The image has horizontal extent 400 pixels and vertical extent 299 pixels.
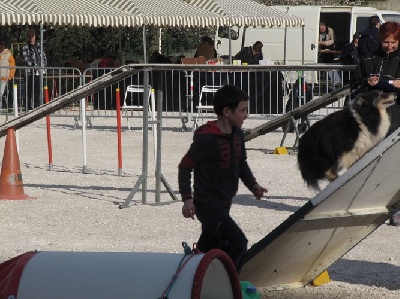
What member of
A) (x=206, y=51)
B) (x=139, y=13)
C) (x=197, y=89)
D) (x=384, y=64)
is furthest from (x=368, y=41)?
(x=384, y=64)

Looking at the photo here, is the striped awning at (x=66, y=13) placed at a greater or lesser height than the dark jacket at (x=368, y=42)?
greater

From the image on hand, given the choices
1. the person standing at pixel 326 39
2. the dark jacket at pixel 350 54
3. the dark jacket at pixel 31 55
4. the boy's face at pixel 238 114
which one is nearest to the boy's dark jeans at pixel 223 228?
the boy's face at pixel 238 114

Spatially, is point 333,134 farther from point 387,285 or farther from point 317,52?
point 317,52

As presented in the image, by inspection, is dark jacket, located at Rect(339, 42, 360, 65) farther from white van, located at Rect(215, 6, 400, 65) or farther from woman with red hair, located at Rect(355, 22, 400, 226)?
woman with red hair, located at Rect(355, 22, 400, 226)

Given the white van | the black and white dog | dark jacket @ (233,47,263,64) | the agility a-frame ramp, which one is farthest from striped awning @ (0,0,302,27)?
the agility a-frame ramp

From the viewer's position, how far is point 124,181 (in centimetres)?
1380

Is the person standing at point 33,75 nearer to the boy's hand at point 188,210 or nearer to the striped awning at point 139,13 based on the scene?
the striped awning at point 139,13

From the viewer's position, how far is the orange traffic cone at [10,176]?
39.6 ft

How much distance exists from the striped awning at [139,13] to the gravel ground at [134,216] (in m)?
7.92

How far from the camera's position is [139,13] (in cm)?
2662

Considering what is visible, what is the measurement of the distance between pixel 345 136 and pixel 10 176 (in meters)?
4.41

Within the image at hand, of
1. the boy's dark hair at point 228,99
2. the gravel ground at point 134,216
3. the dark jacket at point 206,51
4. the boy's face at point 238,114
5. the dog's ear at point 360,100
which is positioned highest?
the boy's dark hair at point 228,99

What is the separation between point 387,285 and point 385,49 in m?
2.58

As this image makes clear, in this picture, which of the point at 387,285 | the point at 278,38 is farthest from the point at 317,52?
the point at 387,285
